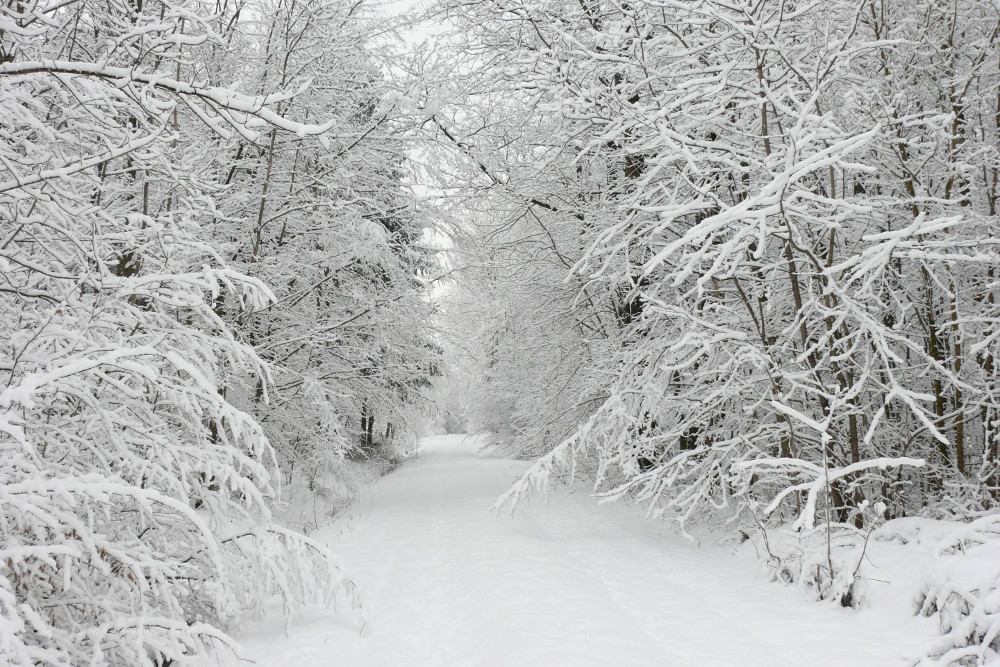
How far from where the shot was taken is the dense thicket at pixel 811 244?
5.43m

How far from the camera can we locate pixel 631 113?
19.8 ft

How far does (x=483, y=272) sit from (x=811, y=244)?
21.3ft

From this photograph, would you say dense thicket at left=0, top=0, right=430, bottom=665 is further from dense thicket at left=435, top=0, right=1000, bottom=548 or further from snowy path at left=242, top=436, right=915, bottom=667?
dense thicket at left=435, top=0, right=1000, bottom=548

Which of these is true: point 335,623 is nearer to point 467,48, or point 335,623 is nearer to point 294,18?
point 294,18

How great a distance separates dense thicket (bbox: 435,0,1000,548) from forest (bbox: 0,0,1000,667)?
0.22 ft

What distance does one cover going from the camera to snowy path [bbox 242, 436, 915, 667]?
4301 millimetres

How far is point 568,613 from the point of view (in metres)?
5.11

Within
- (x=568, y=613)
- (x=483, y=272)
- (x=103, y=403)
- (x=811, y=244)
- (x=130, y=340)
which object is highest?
(x=483, y=272)

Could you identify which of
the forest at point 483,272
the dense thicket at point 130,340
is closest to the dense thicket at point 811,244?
the forest at point 483,272

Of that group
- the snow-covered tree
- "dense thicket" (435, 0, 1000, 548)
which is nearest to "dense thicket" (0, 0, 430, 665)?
the snow-covered tree

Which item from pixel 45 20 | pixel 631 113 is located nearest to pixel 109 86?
pixel 45 20

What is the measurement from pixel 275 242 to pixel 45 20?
7384 millimetres

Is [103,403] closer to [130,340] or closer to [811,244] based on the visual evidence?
[130,340]

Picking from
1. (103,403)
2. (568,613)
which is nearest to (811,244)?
(568,613)
